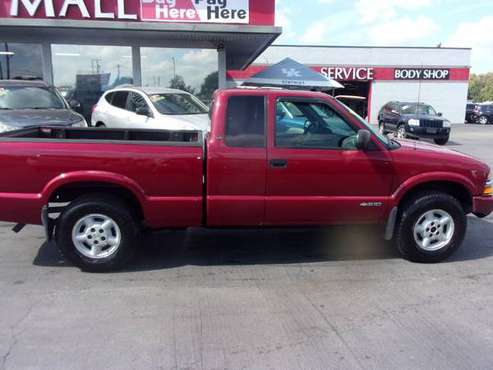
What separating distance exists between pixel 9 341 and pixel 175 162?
→ 2028 millimetres

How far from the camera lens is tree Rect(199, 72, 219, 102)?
14805 millimetres

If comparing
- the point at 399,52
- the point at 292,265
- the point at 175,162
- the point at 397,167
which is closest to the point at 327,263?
the point at 292,265

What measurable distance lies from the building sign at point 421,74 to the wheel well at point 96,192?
30.8 metres

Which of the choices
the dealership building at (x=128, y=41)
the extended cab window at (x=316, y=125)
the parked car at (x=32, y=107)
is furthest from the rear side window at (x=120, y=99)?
the extended cab window at (x=316, y=125)

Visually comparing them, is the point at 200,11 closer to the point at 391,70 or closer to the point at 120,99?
the point at 120,99

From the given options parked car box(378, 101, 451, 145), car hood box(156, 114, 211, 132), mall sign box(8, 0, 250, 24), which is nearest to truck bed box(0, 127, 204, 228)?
car hood box(156, 114, 211, 132)

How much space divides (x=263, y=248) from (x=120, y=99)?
22.5ft

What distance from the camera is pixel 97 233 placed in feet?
14.8

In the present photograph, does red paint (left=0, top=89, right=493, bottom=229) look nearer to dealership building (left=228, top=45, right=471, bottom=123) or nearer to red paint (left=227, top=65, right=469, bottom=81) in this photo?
red paint (left=227, top=65, right=469, bottom=81)

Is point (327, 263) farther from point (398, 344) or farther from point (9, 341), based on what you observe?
point (9, 341)

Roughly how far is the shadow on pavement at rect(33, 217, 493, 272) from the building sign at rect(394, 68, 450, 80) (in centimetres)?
2832

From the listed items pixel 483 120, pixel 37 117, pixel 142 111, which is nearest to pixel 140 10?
pixel 142 111

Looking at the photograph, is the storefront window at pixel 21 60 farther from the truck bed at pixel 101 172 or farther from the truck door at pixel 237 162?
the truck door at pixel 237 162

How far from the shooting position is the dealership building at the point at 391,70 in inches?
1233
